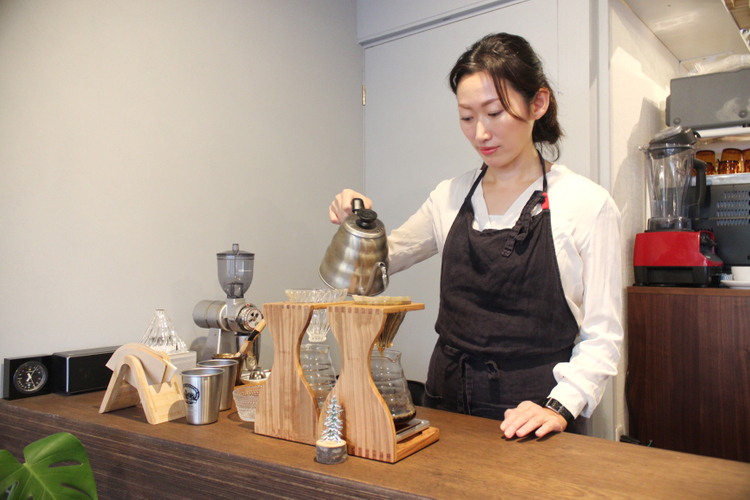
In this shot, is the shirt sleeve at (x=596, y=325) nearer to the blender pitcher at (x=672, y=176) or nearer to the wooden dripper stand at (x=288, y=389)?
the wooden dripper stand at (x=288, y=389)

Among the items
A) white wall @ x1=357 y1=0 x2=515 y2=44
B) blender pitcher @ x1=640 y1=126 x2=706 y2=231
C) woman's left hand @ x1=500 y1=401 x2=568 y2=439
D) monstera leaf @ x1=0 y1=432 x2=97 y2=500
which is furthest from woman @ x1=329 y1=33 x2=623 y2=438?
white wall @ x1=357 y1=0 x2=515 y2=44

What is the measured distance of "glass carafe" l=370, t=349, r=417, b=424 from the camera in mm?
946

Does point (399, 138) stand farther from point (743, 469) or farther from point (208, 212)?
point (743, 469)

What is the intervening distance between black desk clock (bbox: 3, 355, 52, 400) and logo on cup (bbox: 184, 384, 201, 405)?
1.81ft

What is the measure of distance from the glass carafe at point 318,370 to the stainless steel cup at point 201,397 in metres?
0.22

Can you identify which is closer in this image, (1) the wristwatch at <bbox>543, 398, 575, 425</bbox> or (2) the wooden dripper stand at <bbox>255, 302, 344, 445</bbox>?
(2) the wooden dripper stand at <bbox>255, 302, 344, 445</bbox>

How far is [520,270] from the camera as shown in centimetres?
135

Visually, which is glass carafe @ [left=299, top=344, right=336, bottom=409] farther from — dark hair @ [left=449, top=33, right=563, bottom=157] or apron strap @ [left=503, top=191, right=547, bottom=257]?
dark hair @ [left=449, top=33, right=563, bottom=157]

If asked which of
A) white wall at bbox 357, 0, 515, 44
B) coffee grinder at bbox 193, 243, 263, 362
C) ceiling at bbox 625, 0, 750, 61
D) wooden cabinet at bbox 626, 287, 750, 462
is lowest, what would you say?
wooden cabinet at bbox 626, 287, 750, 462

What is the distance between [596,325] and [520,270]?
22 centimetres

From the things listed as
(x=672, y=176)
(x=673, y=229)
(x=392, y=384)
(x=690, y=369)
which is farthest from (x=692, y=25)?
(x=392, y=384)

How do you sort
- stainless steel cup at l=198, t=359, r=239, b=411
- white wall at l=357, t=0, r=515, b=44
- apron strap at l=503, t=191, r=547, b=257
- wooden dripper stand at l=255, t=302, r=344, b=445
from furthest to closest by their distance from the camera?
1. white wall at l=357, t=0, r=515, b=44
2. apron strap at l=503, t=191, r=547, b=257
3. stainless steel cup at l=198, t=359, r=239, b=411
4. wooden dripper stand at l=255, t=302, r=344, b=445

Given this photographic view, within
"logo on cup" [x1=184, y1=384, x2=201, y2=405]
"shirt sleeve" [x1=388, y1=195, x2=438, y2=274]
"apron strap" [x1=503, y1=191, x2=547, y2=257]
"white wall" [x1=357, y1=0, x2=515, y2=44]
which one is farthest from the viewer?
"white wall" [x1=357, y1=0, x2=515, y2=44]

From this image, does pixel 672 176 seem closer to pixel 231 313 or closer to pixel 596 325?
pixel 596 325
